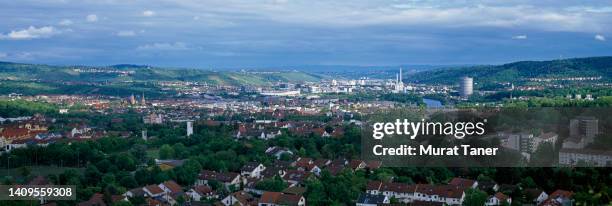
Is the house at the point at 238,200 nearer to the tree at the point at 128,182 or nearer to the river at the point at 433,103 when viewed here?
the tree at the point at 128,182

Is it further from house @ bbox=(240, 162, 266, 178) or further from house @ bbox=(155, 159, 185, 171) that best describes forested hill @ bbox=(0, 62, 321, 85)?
house @ bbox=(240, 162, 266, 178)

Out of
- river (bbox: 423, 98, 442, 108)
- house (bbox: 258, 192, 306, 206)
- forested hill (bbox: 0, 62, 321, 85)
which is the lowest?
river (bbox: 423, 98, 442, 108)

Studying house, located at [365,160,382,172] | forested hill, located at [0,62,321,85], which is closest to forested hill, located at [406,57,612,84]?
forested hill, located at [0,62,321,85]

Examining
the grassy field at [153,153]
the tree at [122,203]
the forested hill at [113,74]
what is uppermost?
the forested hill at [113,74]

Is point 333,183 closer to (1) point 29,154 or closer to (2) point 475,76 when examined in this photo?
(1) point 29,154

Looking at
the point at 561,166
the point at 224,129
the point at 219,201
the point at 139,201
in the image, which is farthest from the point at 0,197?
the point at 224,129

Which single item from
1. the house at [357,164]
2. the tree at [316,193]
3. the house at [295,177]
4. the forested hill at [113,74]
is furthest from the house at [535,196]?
the forested hill at [113,74]

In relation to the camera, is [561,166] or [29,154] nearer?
[561,166]
